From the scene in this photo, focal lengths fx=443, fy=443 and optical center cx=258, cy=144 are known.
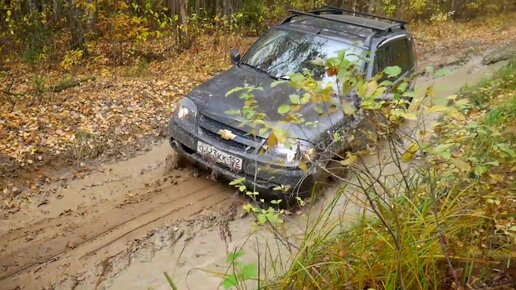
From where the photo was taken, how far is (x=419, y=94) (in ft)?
7.26

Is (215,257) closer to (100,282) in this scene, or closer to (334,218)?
(100,282)

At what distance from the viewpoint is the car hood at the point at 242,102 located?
4.40 meters

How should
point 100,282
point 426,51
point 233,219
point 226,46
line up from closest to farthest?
point 100,282, point 233,219, point 226,46, point 426,51

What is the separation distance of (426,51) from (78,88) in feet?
32.7

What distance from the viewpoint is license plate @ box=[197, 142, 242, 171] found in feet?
14.7

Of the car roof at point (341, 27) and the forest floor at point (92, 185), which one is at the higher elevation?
the car roof at point (341, 27)

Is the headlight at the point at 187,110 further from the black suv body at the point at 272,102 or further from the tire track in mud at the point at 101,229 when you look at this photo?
the tire track in mud at the point at 101,229

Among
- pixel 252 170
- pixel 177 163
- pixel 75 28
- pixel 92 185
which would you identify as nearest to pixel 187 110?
pixel 177 163

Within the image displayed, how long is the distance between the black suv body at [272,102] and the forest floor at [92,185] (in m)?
0.55

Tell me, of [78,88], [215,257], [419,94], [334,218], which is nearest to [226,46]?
[78,88]

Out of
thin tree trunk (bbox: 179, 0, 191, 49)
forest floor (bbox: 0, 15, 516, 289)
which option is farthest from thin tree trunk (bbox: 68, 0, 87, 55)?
thin tree trunk (bbox: 179, 0, 191, 49)

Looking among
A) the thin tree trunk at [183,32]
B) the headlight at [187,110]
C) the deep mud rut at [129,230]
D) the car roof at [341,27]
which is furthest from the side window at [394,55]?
the thin tree trunk at [183,32]

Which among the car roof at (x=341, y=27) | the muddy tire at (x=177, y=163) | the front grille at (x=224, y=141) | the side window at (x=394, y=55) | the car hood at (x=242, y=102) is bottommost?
the muddy tire at (x=177, y=163)

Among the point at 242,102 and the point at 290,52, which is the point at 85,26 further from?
the point at 242,102
